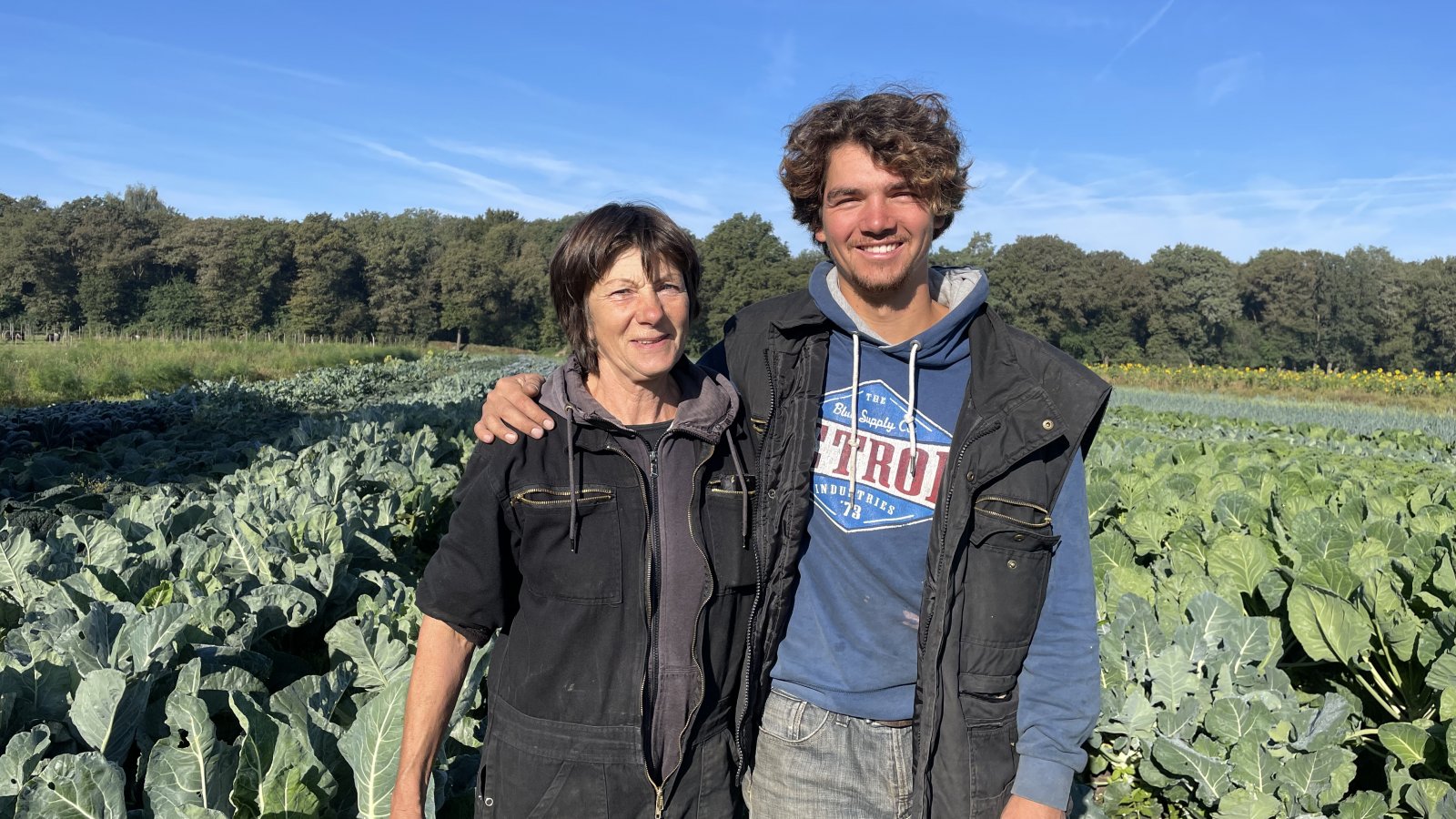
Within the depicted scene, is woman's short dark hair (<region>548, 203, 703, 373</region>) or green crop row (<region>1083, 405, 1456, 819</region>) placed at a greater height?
woman's short dark hair (<region>548, 203, 703, 373</region>)

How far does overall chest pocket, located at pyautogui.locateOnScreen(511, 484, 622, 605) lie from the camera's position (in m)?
1.78

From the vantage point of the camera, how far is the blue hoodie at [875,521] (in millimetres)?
2033

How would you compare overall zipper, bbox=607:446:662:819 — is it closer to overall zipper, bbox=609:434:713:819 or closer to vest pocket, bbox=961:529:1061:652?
overall zipper, bbox=609:434:713:819

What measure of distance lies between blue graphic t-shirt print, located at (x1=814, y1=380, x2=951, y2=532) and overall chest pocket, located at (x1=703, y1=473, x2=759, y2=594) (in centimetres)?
26

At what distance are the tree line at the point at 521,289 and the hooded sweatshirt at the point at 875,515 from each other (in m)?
68.5

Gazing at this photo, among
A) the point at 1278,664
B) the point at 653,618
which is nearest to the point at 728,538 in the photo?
the point at 653,618

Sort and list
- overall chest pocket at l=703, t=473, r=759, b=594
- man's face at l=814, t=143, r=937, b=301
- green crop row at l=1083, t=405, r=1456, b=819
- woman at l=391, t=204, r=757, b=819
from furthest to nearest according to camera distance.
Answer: green crop row at l=1083, t=405, r=1456, b=819 → man's face at l=814, t=143, r=937, b=301 → overall chest pocket at l=703, t=473, r=759, b=594 → woman at l=391, t=204, r=757, b=819

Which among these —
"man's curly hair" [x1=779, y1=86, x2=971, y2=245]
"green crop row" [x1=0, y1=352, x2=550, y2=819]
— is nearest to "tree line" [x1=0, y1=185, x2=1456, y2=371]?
"green crop row" [x1=0, y1=352, x2=550, y2=819]

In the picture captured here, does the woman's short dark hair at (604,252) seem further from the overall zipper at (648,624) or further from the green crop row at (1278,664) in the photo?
the green crop row at (1278,664)

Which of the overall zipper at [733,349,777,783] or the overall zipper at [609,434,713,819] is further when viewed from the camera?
the overall zipper at [733,349,777,783]

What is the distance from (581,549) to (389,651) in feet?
3.53

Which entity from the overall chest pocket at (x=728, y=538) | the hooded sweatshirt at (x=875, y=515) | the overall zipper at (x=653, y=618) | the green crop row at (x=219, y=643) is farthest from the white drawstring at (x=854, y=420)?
the green crop row at (x=219, y=643)

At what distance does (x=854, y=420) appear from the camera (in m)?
2.12

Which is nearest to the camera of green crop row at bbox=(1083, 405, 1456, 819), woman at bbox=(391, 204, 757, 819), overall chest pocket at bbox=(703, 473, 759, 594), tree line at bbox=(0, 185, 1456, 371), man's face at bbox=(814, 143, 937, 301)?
→ woman at bbox=(391, 204, 757, 819)
